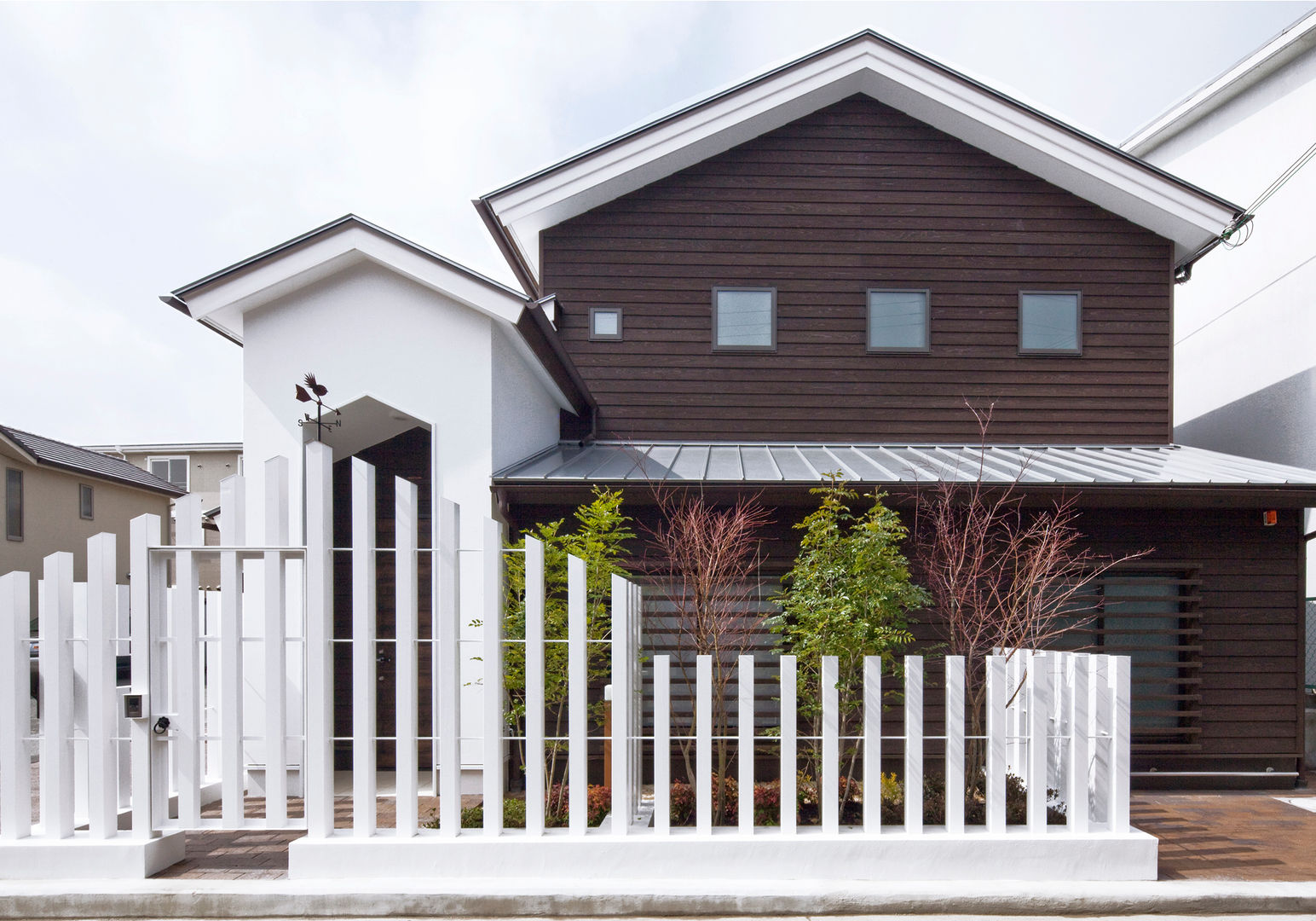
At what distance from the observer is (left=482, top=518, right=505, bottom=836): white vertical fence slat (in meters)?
5.68

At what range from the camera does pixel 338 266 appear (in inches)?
319

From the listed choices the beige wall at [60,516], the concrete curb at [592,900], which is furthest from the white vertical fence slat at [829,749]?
the beige wall at [60,516]

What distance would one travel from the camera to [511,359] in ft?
28.9

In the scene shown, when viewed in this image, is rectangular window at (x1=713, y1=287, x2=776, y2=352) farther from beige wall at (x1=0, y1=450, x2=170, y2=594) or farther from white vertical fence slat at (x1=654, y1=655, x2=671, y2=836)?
beige wall at (x1=0, y1=450, x2=170, y2=594)

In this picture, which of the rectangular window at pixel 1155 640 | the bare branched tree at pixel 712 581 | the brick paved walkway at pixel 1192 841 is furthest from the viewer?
the rectangular window at pixel 1155 640

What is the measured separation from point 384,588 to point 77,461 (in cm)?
1627

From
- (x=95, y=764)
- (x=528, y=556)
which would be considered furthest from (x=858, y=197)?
(x=95, y=764)

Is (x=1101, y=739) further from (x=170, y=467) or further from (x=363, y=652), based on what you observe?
(x=170, y=467)

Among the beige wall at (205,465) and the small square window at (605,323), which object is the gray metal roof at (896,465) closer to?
the small square window at (605,323)

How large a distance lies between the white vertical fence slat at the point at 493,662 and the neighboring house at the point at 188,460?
2556 centimetres

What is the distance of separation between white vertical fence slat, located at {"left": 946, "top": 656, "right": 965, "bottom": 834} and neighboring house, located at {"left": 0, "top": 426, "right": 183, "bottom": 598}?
17173 millimetres

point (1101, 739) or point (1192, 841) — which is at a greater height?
point (1101, 739)

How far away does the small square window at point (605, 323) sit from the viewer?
35.1ft

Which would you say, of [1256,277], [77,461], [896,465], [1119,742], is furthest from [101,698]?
[77,461]
